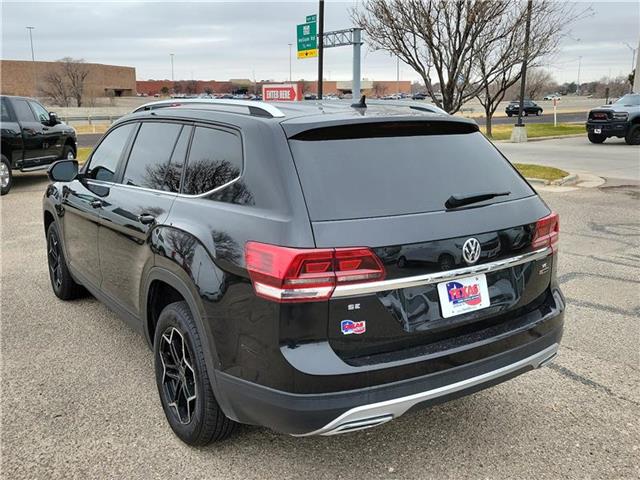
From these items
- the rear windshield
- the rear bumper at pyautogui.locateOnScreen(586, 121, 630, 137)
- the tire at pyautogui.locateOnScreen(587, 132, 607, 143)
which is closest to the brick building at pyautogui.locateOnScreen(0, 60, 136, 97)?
the tire at pyautogui.locateOnScreen(587, 132, 607, 143)

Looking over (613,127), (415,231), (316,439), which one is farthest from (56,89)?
(415,231)

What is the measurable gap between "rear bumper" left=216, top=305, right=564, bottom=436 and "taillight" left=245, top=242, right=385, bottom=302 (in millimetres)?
415

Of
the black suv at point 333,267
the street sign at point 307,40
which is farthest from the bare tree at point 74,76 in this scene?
the black suv at point 333,267

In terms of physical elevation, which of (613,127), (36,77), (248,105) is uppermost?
→ (36,77)

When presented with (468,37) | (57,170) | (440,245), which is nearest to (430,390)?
(440,245)

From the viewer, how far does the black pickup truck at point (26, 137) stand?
11.5 meters

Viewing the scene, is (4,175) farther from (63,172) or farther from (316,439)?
(316,439)

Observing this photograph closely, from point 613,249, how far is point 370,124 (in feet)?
17.8

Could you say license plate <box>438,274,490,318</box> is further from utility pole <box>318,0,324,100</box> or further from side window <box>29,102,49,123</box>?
utility pole <box>318,0,324,100</box>

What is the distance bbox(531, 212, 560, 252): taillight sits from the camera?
2.93m

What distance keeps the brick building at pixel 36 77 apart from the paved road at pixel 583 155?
57.5 meters

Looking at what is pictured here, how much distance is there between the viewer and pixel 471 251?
2592mm

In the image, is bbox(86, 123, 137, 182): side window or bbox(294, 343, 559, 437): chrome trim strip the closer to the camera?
bbox(294, 343, 559, 437): chrome trim strip

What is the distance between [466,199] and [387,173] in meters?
0.40
